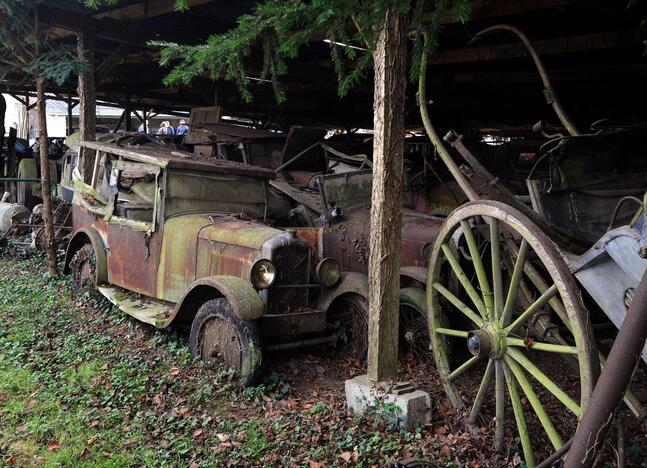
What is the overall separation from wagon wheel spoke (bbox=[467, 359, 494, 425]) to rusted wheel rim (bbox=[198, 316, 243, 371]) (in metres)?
1.95

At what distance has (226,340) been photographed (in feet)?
16.7

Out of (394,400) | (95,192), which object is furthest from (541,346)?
(95,192)

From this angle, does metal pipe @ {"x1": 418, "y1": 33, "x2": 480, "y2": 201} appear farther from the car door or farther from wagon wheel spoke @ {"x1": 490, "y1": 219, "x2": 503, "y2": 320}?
the car door

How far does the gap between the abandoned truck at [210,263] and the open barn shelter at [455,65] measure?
1.91 meters

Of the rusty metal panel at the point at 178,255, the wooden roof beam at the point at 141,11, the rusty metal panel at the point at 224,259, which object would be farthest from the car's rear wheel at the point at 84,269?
the wooden roof beam at the point at 141,11

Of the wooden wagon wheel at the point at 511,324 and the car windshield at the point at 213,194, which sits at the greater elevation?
the car windshield at the point at 213,194

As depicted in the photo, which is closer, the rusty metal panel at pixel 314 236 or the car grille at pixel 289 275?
the car grille at pixel 289 275

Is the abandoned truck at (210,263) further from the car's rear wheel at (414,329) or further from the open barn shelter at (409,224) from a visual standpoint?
the car's rear wheel at (414,329)

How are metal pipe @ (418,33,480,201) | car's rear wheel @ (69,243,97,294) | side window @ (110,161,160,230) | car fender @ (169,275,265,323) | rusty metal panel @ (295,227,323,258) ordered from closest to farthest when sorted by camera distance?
metal pipe @ (418,33,480,201), car fender @ (169,275,265,323), side window @ (110,161,160,230), rusty metal panel @ (295,227,323,258), car's rear wheel @ (69,243,97,294)

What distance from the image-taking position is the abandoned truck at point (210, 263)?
511cm

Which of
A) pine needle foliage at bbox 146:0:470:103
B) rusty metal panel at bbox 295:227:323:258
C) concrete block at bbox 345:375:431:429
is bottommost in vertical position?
concrete block at bbox 345:375:431:429

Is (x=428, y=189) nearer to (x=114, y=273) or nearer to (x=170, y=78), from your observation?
(x=114, y=273)

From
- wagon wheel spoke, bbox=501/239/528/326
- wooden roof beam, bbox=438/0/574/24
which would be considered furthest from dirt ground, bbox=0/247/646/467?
wooden roof beam, bbox=438/0/574/24

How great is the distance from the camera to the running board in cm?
568
